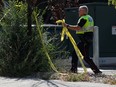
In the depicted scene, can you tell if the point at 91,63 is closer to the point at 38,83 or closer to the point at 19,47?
the point at 19,47

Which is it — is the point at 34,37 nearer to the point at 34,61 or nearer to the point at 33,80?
the point at 34,61

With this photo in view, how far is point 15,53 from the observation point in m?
11.4

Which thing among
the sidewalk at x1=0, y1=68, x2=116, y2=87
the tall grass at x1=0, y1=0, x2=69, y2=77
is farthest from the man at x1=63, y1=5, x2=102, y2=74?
the sidewalk at x1=0, y1=68, x2=116, y2=87

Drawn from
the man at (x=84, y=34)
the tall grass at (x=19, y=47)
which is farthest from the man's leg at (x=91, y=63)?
the tall grass at (x=19, y=47)

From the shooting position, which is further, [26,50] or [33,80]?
[26,50]

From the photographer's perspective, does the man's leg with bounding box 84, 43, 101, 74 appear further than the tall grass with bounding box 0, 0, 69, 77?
Yes

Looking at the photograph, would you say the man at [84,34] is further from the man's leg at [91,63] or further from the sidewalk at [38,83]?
the sidewalk at [38,83]

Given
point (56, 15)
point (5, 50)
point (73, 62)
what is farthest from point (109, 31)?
point (56, 15)

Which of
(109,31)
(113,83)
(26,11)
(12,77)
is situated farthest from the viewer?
(109,31)

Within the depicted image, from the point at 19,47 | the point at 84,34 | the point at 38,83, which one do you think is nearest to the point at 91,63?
the point at 84,34

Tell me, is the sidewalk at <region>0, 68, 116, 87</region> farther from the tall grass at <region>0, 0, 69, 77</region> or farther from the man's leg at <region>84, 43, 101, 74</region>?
the man's leg at <region>84, 43, 101, 74</region>

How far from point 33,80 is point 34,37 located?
159 cm

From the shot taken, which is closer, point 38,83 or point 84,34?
point 38,83

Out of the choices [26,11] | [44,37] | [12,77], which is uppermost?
[26,11]
